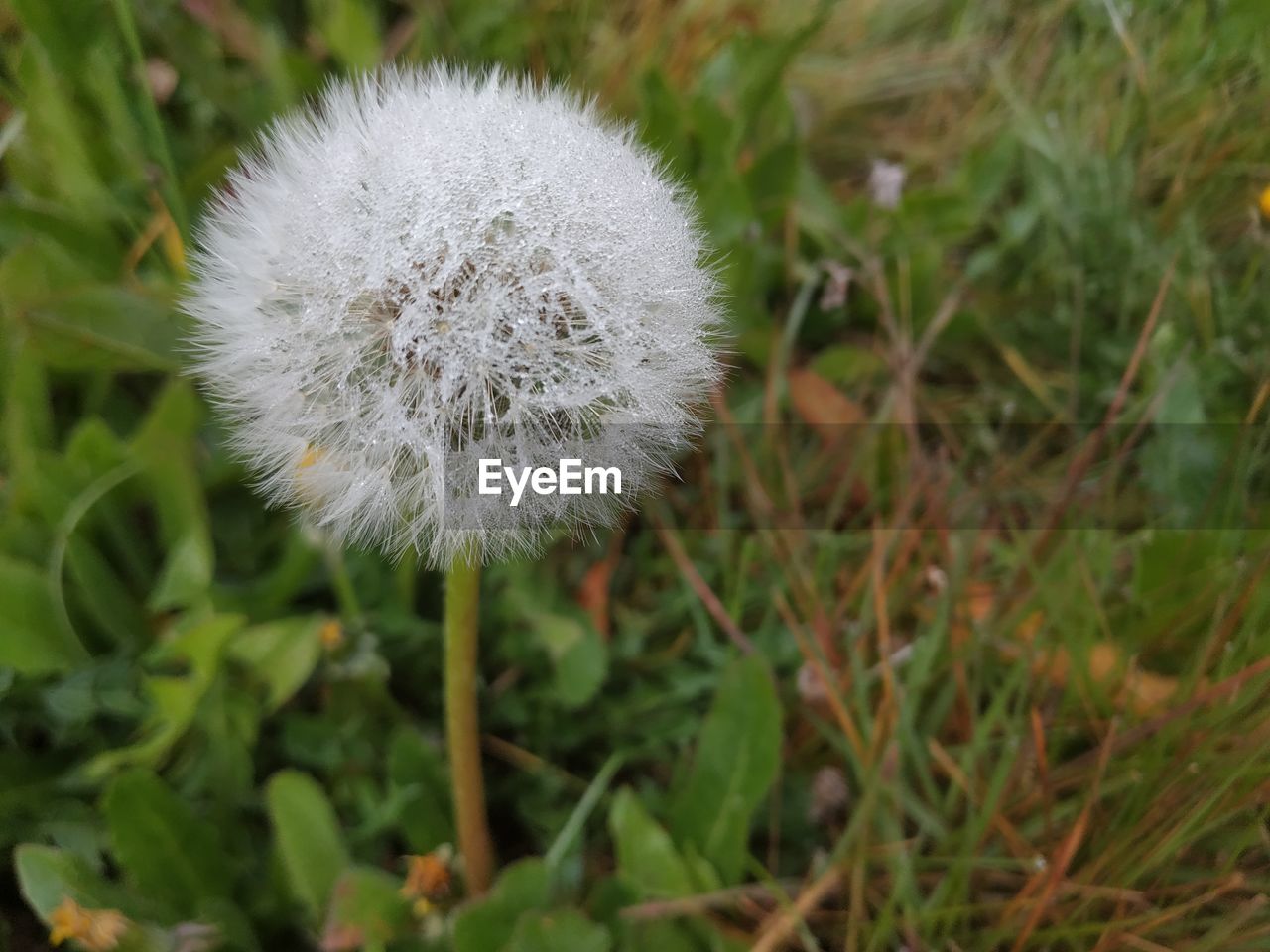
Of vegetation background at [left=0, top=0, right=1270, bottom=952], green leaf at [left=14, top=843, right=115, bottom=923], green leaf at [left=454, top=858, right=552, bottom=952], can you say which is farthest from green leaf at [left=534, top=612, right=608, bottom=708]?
green leaf at [left=14, top=843, right=115, bottom=923]

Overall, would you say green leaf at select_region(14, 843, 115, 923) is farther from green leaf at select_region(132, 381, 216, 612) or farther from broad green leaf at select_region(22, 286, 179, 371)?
broad green leaf at select_region(22, 286, 179, 371)

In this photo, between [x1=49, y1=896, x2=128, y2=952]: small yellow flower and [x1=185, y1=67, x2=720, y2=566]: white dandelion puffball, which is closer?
[x1=185, y1=67, x2=720, y2=566]: white dandelion puffball

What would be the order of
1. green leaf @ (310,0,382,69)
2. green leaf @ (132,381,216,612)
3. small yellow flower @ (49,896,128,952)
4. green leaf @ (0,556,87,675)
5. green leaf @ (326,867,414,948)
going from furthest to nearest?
green leaf @ (310,0,382,69) → green leaf @ (132,381,216,612) → green leaf @ (0,556,87,675) → green leaf @ (326,867,414,948) → small yellow flower @ (49,896,128,952)

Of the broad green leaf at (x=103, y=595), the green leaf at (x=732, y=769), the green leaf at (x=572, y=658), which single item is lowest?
the green leaf at (x=732, y=769)

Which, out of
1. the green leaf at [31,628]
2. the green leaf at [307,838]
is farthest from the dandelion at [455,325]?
the green leaf at [31,628]

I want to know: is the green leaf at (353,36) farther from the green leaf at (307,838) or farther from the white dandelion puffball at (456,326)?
the green leaf at (307,838)

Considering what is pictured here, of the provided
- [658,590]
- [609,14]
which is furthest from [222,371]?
[609,14]
